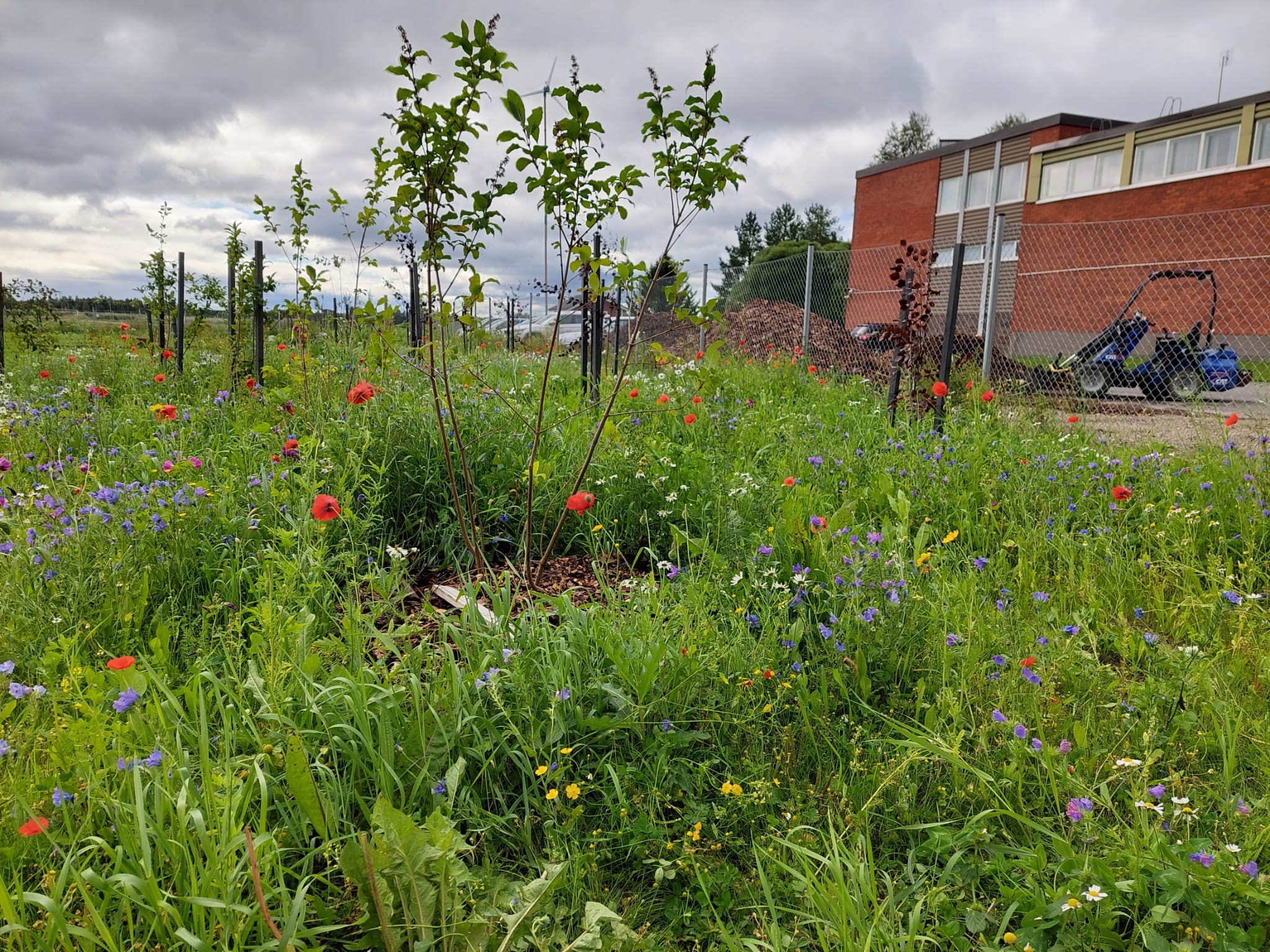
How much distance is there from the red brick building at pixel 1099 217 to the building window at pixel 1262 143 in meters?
0.02

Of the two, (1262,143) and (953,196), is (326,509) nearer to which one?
(1262,143)

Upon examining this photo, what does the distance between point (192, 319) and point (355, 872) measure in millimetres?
9070

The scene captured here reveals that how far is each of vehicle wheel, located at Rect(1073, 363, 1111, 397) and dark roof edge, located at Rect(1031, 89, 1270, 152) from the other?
38.9 feet

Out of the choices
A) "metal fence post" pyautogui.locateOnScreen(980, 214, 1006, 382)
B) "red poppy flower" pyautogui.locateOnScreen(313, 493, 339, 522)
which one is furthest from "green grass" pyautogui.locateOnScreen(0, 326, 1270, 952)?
"metal fence post" pyautogui.locateOnScreen(980, 214, 1006, 382)

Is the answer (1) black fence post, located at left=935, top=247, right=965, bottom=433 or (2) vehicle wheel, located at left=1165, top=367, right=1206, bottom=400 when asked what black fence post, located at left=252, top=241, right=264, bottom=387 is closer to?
(1) black fence post, located at left=935, top=247, right=965, bottom=433

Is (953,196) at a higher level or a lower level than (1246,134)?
higher

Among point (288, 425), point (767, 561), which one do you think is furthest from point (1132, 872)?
point (288, 425)

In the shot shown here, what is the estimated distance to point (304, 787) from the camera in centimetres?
148

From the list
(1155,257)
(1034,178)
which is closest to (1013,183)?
(1034,178)

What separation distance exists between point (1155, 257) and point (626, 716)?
67.2 ft

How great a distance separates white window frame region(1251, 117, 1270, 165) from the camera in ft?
54.8

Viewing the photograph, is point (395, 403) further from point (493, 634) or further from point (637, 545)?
point (493, 634)

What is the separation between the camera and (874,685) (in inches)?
91.8

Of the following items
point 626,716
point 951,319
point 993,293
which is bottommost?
point 626,716
